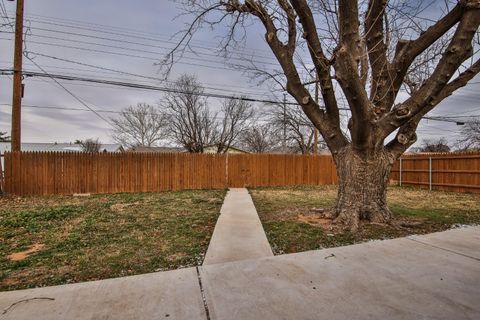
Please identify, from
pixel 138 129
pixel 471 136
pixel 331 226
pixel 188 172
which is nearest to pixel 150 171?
pixel 188 172

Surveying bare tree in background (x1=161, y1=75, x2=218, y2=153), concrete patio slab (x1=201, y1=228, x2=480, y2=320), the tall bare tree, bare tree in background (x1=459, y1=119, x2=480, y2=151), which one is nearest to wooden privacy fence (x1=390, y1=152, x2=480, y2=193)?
the tall bare tree

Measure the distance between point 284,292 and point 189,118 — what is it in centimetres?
2209

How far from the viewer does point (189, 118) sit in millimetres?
23594

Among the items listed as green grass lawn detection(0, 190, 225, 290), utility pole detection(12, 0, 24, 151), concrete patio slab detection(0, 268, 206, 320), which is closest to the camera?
concrete patio slab detection(0, 268, 206, 320)

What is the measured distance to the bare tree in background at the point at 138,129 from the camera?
1313 inches

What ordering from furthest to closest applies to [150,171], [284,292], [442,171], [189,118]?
[189,118], [442,171], [150,171], [284,292]

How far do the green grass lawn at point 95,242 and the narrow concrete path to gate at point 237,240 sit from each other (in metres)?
0.16

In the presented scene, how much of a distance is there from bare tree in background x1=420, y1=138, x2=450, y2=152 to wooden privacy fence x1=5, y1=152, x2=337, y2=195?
1088 inches

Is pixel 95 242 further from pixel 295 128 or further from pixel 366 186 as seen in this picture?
pixel 295 128

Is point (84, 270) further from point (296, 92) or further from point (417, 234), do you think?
point (417, 234)

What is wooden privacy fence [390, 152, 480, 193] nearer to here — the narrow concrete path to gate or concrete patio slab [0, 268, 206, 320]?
the narrow concrete path to gate

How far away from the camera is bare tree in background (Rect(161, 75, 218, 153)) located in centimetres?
2284

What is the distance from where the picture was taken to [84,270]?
3.05 metres

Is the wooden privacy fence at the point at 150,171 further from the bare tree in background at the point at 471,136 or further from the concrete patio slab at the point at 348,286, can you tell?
the bare tree in background at the point at 471,136
